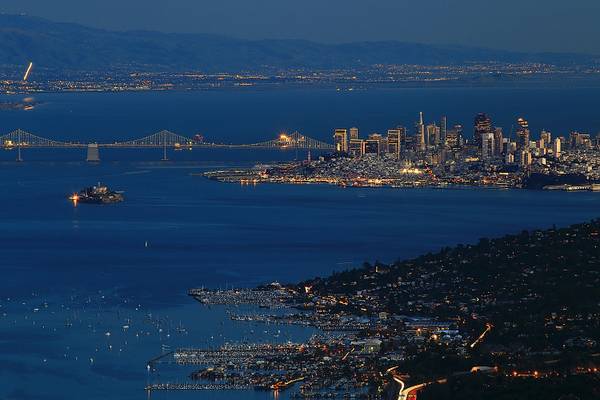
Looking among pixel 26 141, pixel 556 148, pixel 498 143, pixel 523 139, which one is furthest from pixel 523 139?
pixel 26 141

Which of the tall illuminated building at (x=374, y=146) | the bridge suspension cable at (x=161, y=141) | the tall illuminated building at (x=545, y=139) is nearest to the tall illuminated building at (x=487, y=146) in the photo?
the tall illuminated building at (x=545, y=139)

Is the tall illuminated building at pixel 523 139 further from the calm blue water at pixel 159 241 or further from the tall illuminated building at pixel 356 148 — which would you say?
the calm blue water at pixel 159 241

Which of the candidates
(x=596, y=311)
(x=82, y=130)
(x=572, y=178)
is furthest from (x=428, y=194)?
(x=82, y=130)

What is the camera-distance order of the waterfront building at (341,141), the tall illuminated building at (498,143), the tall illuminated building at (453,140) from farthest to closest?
1. the waterfront building at (341,141)
2. the tall illuminated building at (453,140)
3. the tall illuminated building at (498,143)

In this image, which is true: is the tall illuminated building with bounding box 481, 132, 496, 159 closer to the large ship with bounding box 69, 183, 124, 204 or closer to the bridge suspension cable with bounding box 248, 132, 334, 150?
the bridge suspension cable with bounding box 248, 132, 334, 150

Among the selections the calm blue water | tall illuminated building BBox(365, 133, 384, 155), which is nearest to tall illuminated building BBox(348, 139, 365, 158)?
tall illuminated building BBox(365, 133, 384, 155)
